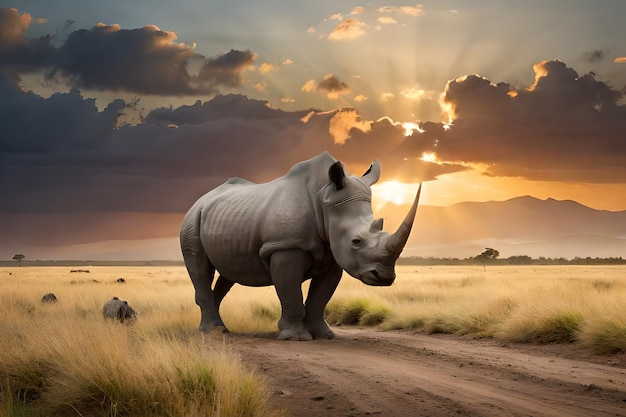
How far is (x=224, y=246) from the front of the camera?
39.9ft

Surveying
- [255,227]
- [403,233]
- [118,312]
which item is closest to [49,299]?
[118,312]

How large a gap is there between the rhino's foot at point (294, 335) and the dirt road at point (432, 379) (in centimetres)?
30

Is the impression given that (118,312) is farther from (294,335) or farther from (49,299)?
(49,299)

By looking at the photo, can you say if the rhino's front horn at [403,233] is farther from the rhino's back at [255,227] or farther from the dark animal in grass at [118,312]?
the dark animal in grass at [118,312]

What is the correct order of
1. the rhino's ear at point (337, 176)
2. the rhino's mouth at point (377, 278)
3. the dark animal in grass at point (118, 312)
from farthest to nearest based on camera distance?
the dark animal in grass at point (118, 312) → the rhino's ear at point (337, 176) → the rhino's mouth at point (377, 278)

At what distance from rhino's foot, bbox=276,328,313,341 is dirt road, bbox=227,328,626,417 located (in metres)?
0.30

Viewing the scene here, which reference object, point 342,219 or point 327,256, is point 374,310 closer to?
point 327,256

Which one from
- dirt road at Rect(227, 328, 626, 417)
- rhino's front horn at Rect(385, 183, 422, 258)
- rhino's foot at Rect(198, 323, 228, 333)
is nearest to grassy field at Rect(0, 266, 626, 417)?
rhino's foot at Rect(198, 323, 228, 333)

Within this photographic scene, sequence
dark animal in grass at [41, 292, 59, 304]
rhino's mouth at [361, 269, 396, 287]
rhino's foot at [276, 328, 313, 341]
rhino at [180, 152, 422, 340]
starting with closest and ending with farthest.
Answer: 1. rhino's mouth at [361, 269, 396, 287]
2. rhino at [180, 152, 422, 340]
3. rhino's foot at [276, 328, 313, 341]
4. dark animal in grass at [41, 292, 59, 304]

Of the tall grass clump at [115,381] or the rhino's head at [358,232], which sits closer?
the tall grass clump at [115,381]

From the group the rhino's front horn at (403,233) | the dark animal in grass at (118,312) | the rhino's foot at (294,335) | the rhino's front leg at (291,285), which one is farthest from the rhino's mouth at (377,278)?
the dark animal in grass at (118,312)

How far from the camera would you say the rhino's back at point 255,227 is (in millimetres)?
11031

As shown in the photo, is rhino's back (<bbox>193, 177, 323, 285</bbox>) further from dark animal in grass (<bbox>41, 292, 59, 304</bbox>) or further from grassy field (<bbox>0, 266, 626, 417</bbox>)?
dark animal in grass (<bbox>41, 292, 59, 304</bbox>)

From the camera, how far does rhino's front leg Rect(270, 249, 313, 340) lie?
35.9 ft
